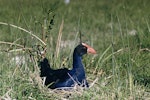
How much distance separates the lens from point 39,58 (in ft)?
24.6

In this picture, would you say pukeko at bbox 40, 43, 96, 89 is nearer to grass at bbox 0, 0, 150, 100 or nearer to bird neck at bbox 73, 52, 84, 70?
bird neck at bbox 73, 52, 84, 70

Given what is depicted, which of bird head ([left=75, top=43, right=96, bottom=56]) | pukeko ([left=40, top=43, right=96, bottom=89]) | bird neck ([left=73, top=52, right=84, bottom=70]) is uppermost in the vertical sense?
bird head ([left=75, top=43, right=96, bottom=56])

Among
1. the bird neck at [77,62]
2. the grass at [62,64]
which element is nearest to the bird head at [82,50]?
the bird neck at [77,62]

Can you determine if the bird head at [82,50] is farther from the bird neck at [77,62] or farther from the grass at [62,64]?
the grass at [62,64]

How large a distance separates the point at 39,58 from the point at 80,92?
1.27 m

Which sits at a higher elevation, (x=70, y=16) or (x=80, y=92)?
(x=70, y=16)

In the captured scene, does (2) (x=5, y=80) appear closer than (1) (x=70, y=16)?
Yes

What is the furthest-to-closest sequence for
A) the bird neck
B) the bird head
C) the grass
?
the bird head < the bird neck < the grass

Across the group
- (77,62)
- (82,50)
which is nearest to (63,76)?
(77,62)

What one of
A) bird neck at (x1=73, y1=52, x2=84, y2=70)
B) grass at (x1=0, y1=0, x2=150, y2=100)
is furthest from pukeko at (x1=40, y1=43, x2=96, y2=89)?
grass at (x1=0, y1=0, x2=150, y2=100)

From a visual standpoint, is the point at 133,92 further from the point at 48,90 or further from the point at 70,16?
the point at 70,16

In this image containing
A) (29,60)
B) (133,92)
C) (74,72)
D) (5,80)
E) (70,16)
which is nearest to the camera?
(133,92)

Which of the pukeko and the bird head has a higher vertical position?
the bird head

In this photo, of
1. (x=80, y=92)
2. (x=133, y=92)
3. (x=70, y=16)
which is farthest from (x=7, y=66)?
(x=70, y=16)
